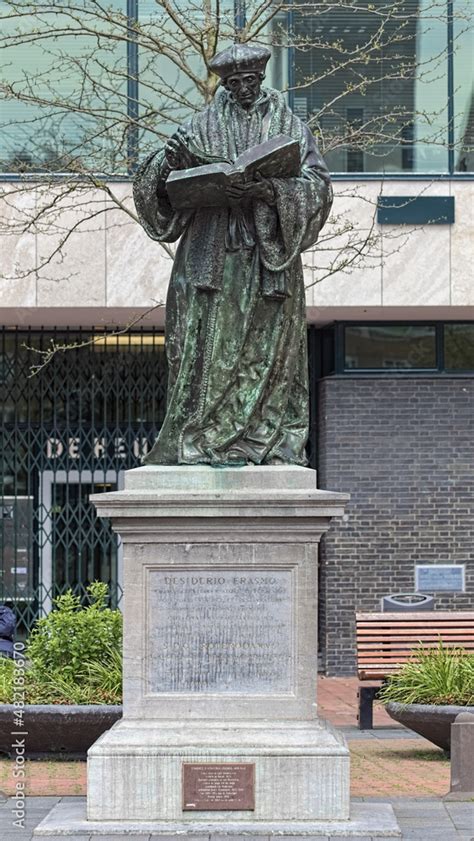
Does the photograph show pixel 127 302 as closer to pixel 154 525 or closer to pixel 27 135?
pixel 27 135

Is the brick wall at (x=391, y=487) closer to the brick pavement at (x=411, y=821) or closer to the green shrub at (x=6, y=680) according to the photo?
the green shrub at (x=6, y=680)

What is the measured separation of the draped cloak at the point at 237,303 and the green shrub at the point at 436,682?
10.8 ft

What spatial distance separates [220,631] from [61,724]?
275 cm

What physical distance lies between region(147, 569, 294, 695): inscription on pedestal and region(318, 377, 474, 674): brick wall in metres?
9.74

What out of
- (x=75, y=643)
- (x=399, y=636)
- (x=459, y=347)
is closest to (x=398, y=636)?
(x=399, y=636)

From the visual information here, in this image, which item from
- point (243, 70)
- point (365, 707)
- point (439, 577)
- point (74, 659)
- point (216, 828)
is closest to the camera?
point (216, 828)

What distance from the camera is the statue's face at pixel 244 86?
8797mm

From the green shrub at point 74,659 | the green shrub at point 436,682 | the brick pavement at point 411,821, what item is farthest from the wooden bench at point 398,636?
the brick pavement at point 411,821

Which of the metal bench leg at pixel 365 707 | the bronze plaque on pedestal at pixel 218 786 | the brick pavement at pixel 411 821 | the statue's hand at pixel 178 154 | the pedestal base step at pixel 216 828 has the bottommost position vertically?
the metal bench leg at pixel 365 707

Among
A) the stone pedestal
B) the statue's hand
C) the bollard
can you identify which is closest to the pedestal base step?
the stone pedestal

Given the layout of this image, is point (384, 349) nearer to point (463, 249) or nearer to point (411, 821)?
point (463, 249)

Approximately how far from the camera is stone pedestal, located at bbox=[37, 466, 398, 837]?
812cm

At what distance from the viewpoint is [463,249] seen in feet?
56.6

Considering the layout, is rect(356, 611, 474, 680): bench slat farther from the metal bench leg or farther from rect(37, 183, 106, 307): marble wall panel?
rect(37, 183, 106, 307): marble wall panel
